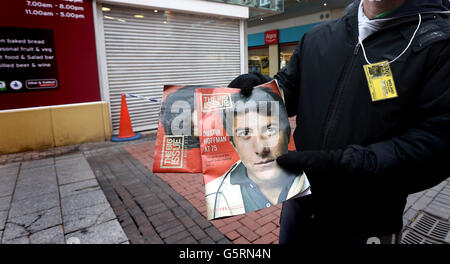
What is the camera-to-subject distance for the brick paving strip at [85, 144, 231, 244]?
120 inches

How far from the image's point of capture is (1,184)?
4.40 metres

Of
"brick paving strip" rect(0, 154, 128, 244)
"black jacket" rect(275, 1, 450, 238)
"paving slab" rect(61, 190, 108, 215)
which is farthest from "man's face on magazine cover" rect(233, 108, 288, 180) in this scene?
"paving slab" rect(61, 190, 108, 215)

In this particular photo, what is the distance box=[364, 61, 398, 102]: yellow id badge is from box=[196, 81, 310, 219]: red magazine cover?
0.37 meters

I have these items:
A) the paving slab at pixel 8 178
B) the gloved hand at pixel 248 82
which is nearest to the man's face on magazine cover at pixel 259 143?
the gloved hand at pixel 248 82

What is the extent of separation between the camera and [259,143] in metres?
1.18

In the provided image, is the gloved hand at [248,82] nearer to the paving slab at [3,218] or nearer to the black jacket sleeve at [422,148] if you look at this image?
the black jacket sleeve at [422,148]

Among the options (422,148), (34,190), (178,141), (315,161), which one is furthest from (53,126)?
(422,148)

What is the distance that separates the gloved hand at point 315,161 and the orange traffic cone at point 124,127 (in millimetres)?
6571

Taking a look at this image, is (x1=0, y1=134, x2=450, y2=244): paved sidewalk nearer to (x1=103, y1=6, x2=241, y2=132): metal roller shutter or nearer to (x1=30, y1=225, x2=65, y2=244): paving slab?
(x1=30, y1=225, x2=65, y2=244): paving slab

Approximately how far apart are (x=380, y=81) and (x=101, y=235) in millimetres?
3023

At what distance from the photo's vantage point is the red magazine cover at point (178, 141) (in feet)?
4.01

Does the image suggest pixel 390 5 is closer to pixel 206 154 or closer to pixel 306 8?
pixel 206 154
